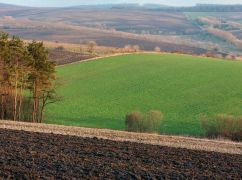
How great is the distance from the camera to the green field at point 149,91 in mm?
51031

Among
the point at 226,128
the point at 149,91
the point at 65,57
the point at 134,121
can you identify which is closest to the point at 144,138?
the point at 134,121

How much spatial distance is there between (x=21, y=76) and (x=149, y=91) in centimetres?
2092

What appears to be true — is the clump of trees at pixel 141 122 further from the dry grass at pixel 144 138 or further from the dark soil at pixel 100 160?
the dark soil at pixel 100 160

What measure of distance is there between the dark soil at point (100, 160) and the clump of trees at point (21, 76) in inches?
592

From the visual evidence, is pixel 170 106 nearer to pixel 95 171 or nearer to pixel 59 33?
pixel 95 171

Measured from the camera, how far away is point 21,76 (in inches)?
1806

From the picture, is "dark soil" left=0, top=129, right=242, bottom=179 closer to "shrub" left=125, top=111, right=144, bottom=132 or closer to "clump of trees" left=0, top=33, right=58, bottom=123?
"shrub" left=125, top=111, right=144, bottom=132

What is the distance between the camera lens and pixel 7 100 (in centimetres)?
4769

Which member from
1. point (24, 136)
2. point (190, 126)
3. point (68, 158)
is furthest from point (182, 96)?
point (68, 158)

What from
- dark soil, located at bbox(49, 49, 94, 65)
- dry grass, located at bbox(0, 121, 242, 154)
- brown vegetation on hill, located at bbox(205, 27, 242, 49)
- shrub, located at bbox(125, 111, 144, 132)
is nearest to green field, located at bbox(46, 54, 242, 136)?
shrub, located at bbox(125, 111, 144, 132)

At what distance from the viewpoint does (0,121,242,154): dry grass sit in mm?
32219

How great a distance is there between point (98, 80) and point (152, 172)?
4995cm

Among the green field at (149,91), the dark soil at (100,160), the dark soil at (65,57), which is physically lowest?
the green field at (149,91)

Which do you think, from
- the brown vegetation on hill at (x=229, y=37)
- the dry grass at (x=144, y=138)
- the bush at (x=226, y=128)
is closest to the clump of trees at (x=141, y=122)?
the bush at (x=226, y=128)
